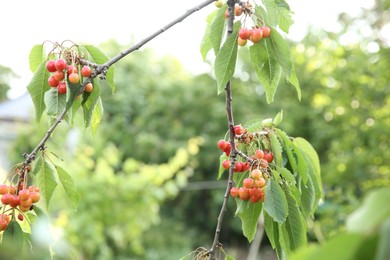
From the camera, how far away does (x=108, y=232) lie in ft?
21.6

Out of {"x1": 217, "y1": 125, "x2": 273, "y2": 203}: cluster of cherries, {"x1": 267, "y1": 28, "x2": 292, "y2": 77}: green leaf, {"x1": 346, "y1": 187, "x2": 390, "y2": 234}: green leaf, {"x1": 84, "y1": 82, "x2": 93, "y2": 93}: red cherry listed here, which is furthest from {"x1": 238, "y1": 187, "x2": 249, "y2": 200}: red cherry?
{"x1": 346, "y1": 187, "x2": 390, "y2": 234}: green leaf

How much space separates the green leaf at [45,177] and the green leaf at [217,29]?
0.39 metres

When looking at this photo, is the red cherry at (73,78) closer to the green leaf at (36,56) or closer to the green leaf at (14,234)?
the green leaf at (36,56)

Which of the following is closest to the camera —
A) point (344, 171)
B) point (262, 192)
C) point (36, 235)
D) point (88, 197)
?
point (36, 235)

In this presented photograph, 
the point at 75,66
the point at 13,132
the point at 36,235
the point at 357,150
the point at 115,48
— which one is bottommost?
the point at 36,235

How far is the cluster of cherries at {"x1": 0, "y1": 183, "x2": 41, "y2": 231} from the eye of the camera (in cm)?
114

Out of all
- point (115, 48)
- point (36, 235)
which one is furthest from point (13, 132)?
point (36, 235)

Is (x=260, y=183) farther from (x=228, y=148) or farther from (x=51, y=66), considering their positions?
(x=51, y=66)

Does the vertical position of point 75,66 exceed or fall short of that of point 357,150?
it falls short

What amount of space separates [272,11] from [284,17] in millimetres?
106

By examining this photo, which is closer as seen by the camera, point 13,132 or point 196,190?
point 13,132

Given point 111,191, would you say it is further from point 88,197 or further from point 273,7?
point 273,7

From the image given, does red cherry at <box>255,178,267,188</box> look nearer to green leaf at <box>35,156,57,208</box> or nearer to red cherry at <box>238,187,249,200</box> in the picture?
red cherry at <box>238,187,249,200</box>

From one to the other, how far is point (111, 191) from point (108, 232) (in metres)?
0.55
